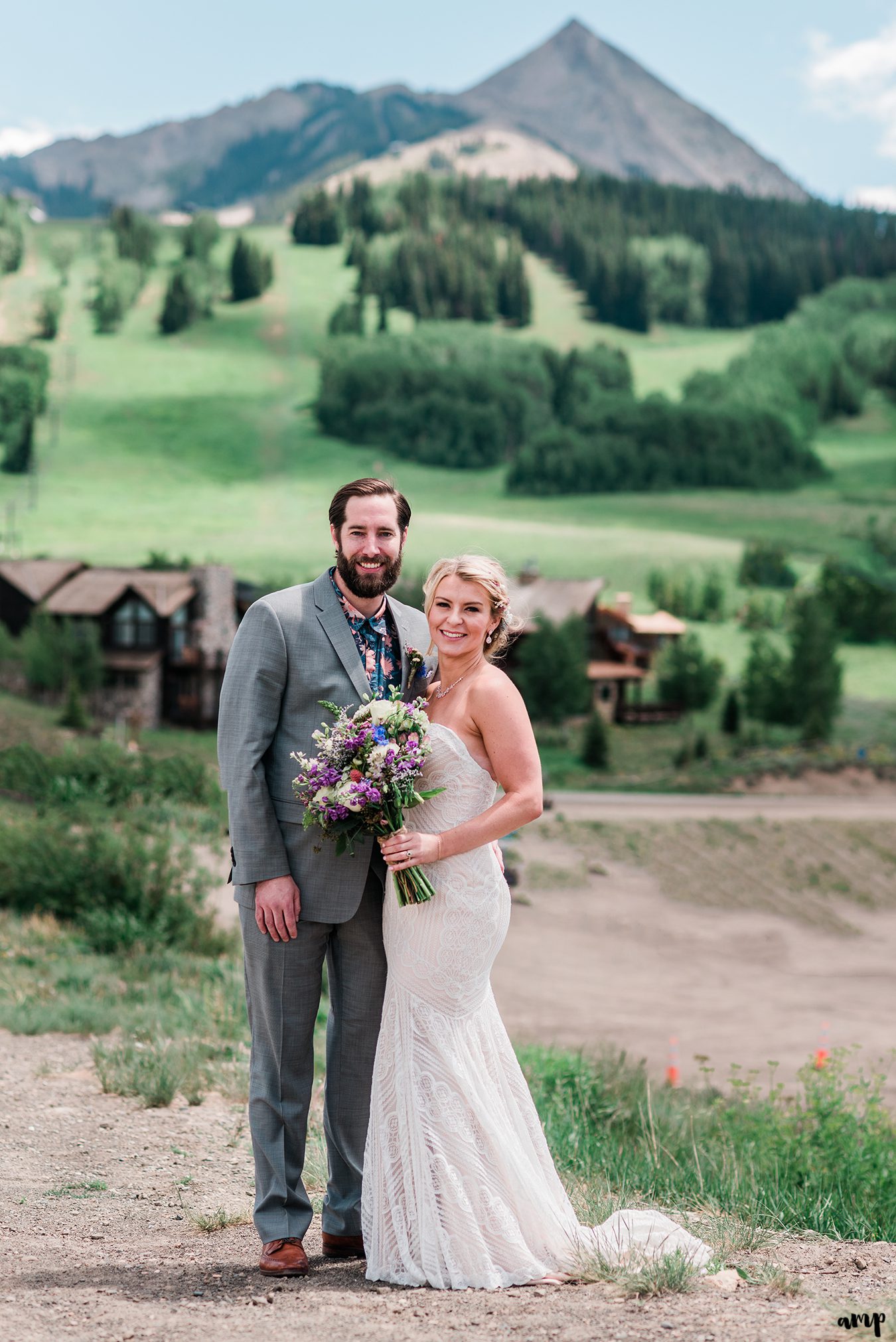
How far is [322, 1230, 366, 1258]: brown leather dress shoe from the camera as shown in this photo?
3.16 metres

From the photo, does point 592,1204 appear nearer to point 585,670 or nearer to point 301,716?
point 301,716

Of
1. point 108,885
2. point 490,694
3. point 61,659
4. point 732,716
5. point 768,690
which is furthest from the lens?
point 768,690

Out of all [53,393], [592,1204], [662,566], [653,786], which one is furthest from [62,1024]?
[53,393]

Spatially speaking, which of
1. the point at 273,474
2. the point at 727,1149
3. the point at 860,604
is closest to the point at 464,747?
the point at 727,1149

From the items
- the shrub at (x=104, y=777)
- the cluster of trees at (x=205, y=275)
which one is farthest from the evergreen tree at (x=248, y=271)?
the shrub at (x=104, y=777)

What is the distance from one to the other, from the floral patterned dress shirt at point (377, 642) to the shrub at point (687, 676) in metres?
24.6

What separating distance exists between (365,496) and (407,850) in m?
0.87

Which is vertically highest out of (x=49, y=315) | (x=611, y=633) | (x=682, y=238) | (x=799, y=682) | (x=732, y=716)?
(x=682, y=238)

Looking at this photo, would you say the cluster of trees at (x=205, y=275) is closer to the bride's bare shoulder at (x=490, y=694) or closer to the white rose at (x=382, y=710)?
→ the bride's bare shoulder at (x=490, y=694)

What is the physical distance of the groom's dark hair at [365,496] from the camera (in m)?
3.06

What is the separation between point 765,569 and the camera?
101ft

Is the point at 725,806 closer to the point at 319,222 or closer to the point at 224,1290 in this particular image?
the point at 224,1290

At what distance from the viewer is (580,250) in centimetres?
3966

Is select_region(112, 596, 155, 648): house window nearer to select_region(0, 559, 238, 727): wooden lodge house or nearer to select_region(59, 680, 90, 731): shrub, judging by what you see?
select_region(0, 559, 238, 727): wooden lodge house
